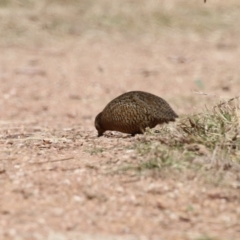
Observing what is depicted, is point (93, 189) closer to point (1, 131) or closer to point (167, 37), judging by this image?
point (1, 131)

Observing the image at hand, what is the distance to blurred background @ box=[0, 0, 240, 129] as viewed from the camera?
1005 centimetres

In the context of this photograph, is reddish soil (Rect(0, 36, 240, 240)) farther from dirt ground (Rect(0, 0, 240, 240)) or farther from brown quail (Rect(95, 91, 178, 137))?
brown quail (Rect(95, 91, 178, 137))

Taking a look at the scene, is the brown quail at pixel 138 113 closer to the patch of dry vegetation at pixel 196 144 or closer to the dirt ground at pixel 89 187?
the dirt ground at pixel 89 187

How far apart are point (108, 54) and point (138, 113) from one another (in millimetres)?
6680

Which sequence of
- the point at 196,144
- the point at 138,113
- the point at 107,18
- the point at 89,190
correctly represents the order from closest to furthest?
the point at 89,190 → the point at 196,144 → the point at 138,113 → the point at 107,18

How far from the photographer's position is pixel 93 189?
4.52 m

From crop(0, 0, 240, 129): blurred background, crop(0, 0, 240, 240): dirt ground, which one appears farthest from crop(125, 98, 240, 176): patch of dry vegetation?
crop(0, 0, 240, 129): blurred background

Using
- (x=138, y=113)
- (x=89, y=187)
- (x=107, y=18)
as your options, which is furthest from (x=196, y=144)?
(x=107, y=18)

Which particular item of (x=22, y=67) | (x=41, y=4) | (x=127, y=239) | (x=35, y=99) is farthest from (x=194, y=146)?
(x=41, y=4)

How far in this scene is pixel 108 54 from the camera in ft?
42.0

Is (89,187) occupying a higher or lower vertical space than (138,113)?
lower

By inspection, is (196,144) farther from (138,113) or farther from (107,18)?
(107,18)

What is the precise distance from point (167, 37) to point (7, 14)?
268cm

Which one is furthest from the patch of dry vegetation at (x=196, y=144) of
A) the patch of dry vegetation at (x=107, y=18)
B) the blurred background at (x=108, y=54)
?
the patch of dry vegetation at (x=107, y=18)
